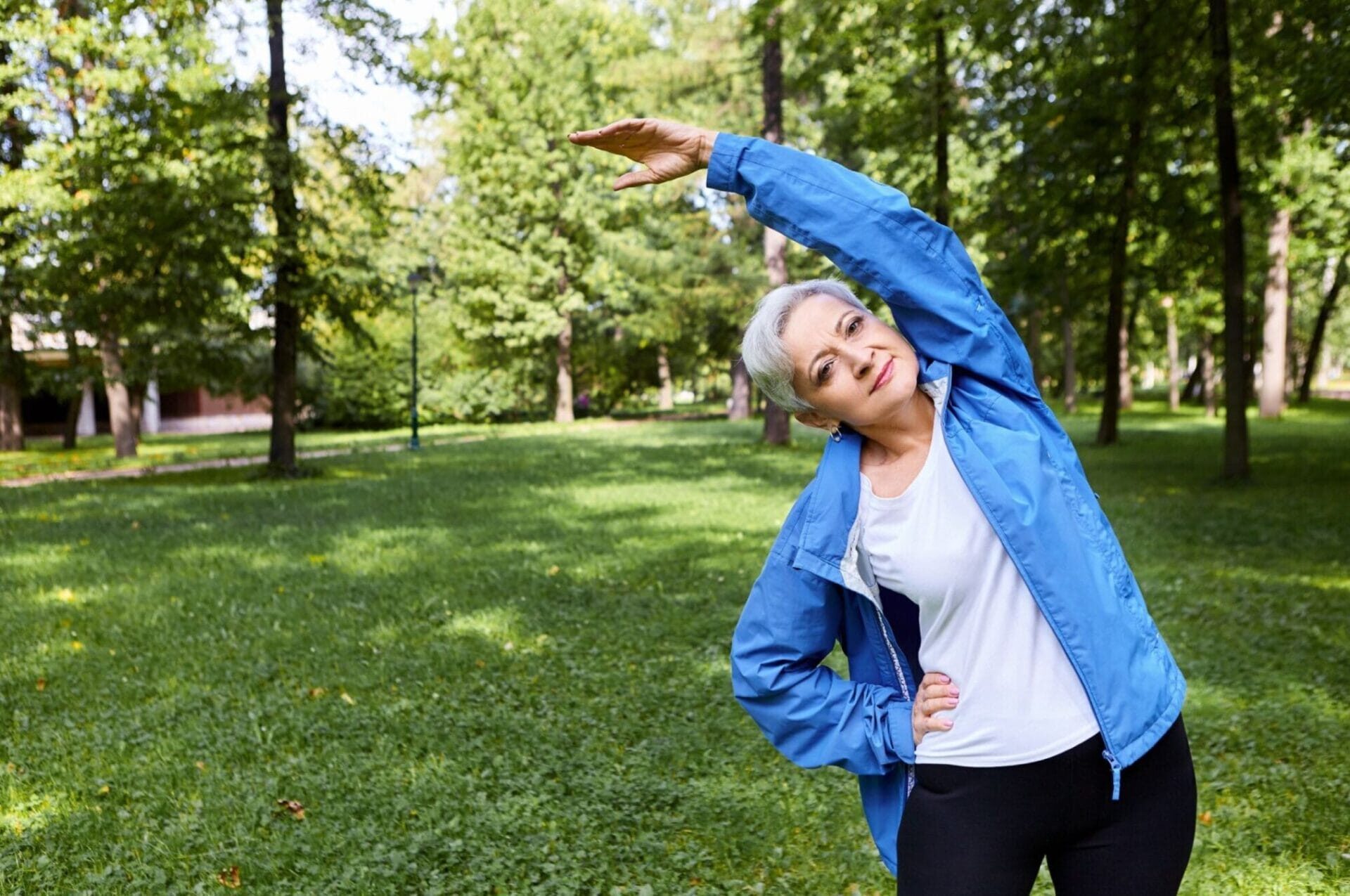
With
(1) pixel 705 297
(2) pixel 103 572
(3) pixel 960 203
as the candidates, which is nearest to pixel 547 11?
(1) pixel 705 297

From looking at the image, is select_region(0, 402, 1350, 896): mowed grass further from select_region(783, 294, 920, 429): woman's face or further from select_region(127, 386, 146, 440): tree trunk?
select_region(127, 386, 146, 440): tree trunk

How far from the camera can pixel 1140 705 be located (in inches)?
73.5

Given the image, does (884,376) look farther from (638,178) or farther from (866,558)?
(638,178)

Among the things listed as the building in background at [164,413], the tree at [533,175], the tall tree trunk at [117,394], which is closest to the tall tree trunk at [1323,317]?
the tree at [533,175]

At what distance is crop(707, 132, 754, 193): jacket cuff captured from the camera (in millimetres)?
2084

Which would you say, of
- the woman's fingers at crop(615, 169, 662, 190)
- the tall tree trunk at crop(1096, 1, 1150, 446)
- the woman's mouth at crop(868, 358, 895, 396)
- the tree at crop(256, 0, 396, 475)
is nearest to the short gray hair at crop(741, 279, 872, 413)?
the woman's mouth at crop(868, 358, 895, 396)

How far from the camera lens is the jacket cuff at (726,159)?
6.84 feet

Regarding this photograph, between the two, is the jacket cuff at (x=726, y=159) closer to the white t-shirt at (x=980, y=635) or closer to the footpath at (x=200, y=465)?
the white t-shirt at (x=980, y=635)

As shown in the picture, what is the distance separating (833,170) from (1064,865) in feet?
4.58

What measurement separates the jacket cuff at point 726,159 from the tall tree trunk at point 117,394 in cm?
2446

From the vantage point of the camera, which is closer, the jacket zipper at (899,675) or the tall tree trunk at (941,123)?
the jacket zipper at (899,675)

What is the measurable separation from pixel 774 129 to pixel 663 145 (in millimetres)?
19662

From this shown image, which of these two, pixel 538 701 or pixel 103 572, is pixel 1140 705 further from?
pixel 103 572

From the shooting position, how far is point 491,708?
220 inches
